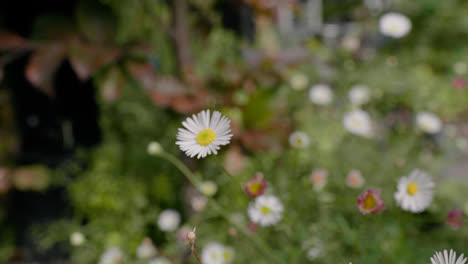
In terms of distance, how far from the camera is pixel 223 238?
3.78 ft

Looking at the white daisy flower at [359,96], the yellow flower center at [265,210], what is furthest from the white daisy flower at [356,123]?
the yellow flower center at [265,210]

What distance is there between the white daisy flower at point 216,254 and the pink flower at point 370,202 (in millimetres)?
536

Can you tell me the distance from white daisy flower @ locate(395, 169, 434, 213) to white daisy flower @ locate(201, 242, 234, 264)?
543 millimetres

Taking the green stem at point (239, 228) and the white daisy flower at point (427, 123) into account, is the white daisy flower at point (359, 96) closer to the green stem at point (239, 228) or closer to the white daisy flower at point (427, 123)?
the white daisy flower at point (427, 123)

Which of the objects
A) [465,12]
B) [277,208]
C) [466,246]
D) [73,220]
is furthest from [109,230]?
[465,12]

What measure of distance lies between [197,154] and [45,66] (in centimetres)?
51

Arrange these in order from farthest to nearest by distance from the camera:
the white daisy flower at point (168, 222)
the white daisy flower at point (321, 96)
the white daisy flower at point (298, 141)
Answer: the white daisy flower at point (321, 96) < the white daisy flower at point (168, 222) < the white daisy flower at point (298, 141)

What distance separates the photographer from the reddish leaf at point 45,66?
0.92m

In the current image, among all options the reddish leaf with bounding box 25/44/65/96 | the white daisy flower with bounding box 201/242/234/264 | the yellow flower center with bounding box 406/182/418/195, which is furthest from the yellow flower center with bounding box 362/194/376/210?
the reddish leaf with bounding box 25/44/65/96

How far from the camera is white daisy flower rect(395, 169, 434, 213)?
653 mm

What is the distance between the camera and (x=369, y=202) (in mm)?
598

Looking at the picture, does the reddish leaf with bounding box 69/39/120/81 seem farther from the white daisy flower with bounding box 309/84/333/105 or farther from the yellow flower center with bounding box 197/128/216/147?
the white daisy flower with bounding box 309/84/333/105

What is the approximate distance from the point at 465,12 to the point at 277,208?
3.25 m

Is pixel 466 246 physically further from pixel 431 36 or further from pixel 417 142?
pixel 431 36
